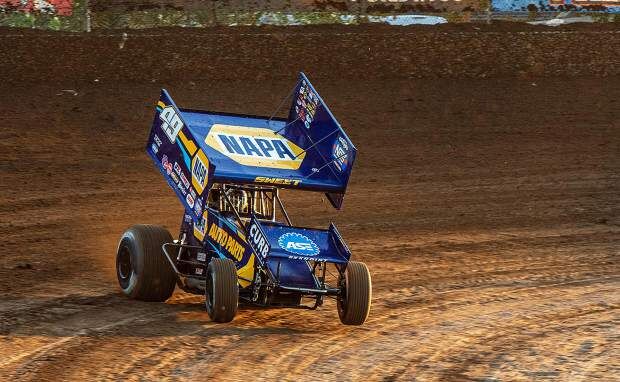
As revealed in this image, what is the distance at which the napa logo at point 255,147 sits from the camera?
12.3m

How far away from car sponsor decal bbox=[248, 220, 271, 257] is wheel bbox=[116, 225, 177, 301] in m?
1.05

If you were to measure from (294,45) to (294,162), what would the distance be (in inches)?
452

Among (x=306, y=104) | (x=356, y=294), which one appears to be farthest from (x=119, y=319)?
(x=306, y=104)

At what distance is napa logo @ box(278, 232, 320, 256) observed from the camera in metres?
11.3

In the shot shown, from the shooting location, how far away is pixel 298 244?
11414 mm

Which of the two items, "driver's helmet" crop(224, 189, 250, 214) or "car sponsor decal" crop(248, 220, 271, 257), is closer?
"car sponsor decal" crop(248, 220, 271, 257)

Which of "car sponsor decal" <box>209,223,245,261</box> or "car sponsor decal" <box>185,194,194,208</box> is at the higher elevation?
"car sponsor decal" <box>185,194,194,208</box>

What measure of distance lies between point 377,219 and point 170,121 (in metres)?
5.03

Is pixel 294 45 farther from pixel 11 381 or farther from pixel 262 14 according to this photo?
pixel 11 381

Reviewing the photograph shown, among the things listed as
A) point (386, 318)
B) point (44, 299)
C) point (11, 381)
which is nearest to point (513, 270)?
point (386, 318)

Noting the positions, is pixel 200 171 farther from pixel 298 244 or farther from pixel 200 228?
pixel 298 244

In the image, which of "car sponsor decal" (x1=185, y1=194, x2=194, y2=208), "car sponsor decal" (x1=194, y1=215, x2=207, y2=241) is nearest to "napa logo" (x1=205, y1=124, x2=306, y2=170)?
"car sponsor decal" (x1=185, y1=194, x2=194, y2=208)

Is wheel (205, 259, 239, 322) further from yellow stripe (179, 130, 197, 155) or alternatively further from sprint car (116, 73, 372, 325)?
yellow stripe (179, 130, 197, 155)

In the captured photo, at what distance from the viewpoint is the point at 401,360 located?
10.3m
